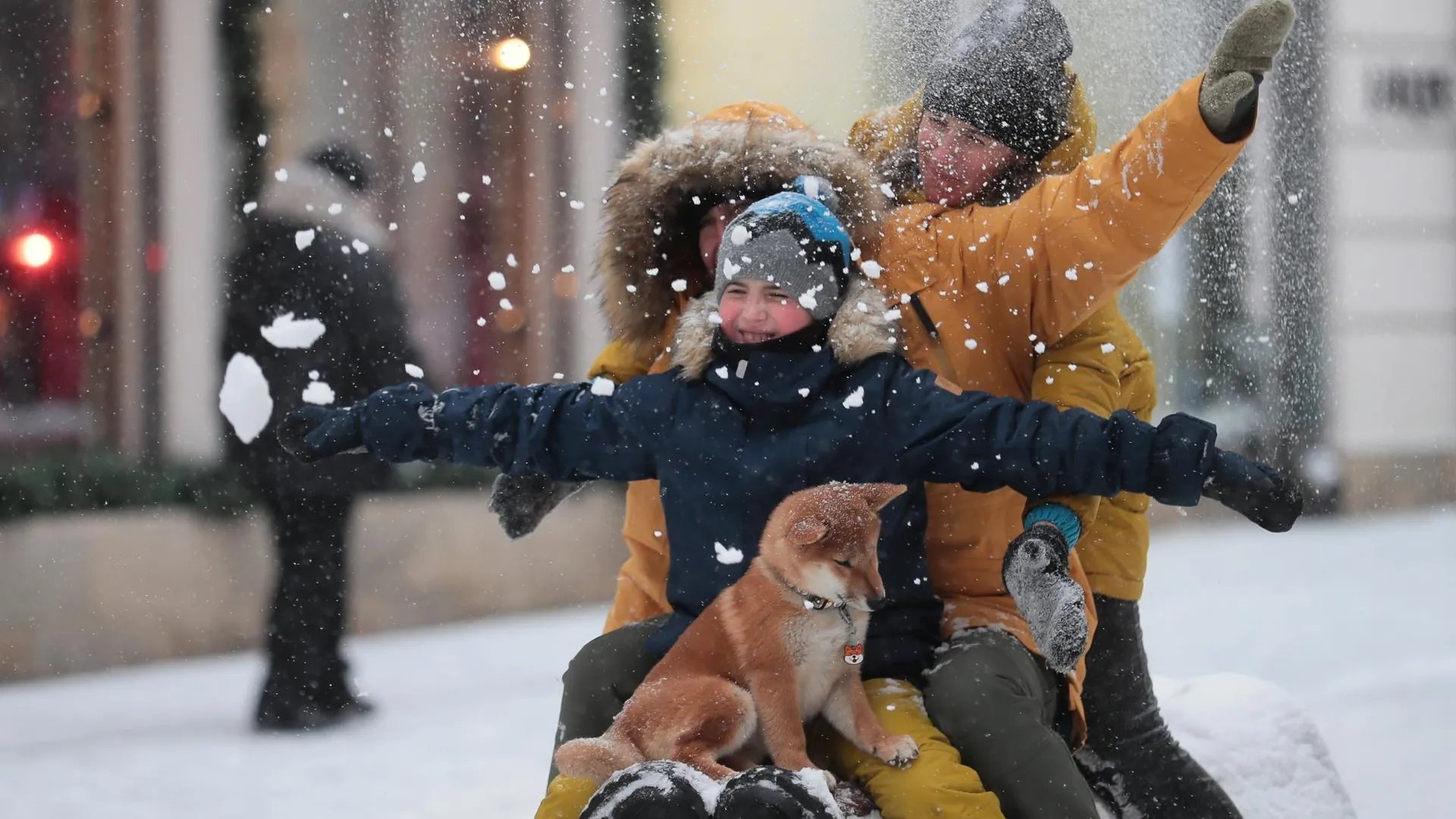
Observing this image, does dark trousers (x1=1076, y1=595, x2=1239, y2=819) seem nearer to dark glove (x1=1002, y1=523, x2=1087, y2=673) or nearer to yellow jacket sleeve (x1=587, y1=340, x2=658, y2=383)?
dark glove (x1=1002, y1=523, x2=1087, y2=673)

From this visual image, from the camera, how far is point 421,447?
1785 millimetres

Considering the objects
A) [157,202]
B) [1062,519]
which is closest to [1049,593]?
[1062,519]

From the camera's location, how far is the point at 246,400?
86.4 inches

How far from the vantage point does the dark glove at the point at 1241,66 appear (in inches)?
62.1

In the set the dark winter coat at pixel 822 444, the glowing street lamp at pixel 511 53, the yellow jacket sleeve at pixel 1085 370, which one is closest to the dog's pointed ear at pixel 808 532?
the dark winter coat at pixel 822 444

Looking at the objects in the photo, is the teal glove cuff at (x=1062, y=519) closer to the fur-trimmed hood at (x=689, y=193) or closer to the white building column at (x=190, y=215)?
the fur-trimmed hood at (x=689, y=193)

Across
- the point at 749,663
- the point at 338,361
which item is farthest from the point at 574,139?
the point at 749,663

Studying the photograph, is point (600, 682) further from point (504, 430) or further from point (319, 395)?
point (319, 395)

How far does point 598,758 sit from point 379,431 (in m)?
0.50

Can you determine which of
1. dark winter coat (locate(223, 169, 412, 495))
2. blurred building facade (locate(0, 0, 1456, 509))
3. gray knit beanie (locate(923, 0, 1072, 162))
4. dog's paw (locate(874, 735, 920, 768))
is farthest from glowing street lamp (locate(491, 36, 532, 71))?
dog's paw (locate(874, 735, 920, 768))

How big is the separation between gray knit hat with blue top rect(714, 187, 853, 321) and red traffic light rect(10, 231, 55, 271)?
13.2 ft

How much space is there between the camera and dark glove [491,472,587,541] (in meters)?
2.05

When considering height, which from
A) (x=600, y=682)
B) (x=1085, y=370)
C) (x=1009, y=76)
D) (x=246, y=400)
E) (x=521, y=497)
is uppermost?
(x=1009, y=76)

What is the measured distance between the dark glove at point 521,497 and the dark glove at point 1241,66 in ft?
3.16
